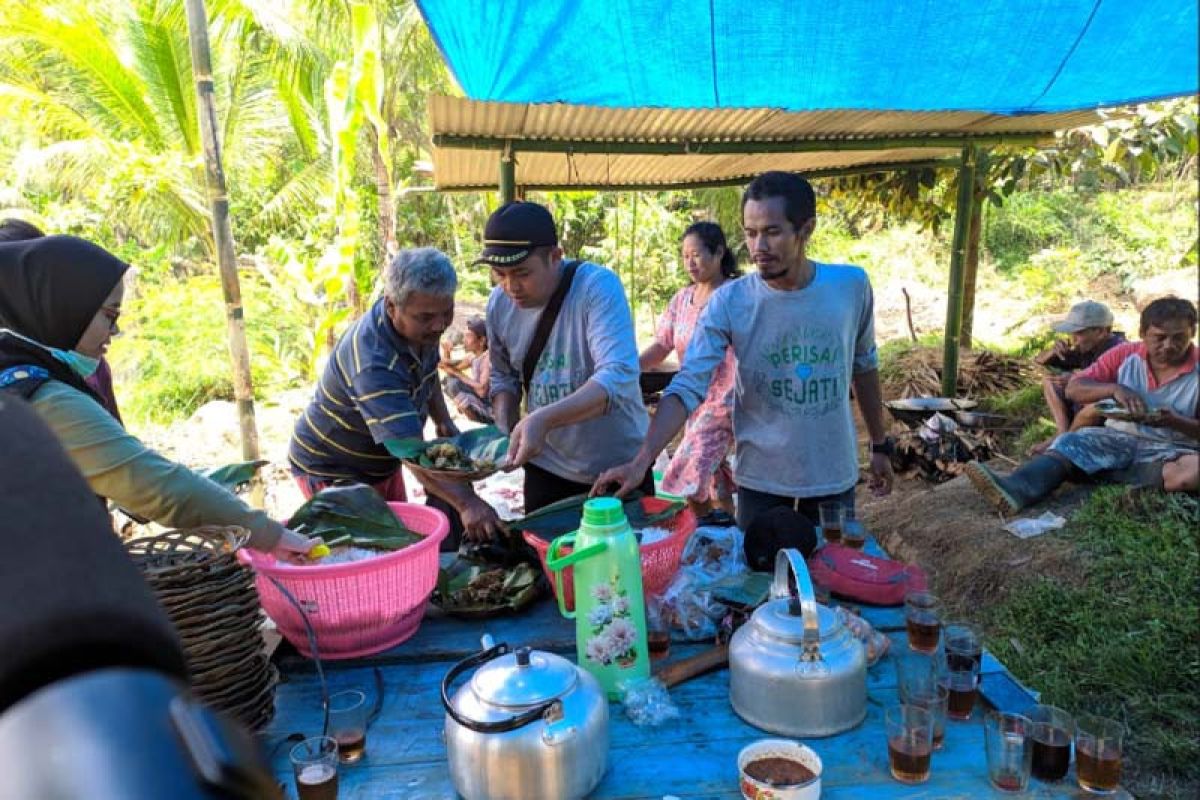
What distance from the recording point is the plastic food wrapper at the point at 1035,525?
4.91 m

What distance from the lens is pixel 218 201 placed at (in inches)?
193

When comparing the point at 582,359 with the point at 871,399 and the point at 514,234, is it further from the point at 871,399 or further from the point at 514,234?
the point at 871,399

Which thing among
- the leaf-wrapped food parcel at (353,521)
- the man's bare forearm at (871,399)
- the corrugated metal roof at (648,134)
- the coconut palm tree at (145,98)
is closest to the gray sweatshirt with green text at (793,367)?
the man's bare forearm at (871,399)

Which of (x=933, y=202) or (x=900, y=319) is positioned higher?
(x=933, y=202)

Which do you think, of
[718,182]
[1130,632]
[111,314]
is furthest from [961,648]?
[718,182]

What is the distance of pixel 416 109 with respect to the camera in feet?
54.1

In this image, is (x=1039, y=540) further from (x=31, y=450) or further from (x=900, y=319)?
(x=900, y=319)

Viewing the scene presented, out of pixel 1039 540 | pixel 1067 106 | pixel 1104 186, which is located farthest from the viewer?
pixel 1104 186

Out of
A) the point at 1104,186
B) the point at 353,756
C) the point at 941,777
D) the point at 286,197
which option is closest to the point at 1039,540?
the point at 941,777

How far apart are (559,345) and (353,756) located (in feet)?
5.44

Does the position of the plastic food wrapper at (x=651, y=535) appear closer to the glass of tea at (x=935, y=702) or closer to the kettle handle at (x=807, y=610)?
the kettle handle at (x=807, y=610)

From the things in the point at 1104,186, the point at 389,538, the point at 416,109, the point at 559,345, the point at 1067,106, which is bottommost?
the point at 389,538

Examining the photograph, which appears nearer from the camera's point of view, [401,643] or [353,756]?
[353,756]

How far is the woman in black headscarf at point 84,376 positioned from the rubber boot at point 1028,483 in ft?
15.7
